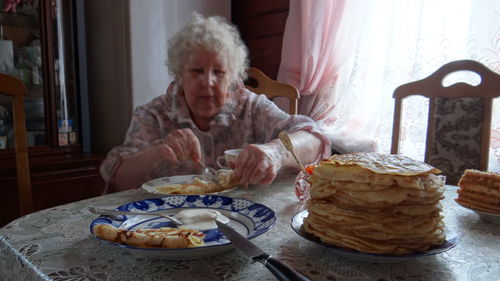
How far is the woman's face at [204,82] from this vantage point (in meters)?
1.34

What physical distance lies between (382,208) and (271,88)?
1434 mm

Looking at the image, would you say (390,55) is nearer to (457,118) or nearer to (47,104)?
(457,118)

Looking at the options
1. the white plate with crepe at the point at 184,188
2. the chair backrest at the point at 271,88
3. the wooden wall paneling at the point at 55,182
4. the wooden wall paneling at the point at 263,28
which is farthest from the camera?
the wooden wall paneling at the point at 263,28

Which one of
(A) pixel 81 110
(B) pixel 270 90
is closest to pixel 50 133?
(A) pixel 81 110

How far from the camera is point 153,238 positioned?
0.48 meters

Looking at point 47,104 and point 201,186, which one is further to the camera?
point 47,104

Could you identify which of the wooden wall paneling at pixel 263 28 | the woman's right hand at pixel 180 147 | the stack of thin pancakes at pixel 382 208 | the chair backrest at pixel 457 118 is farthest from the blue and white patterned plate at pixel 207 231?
the wooden wall paneling at pixel 263 28

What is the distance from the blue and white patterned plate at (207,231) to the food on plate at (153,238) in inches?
0.4

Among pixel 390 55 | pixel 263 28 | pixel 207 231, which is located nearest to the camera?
pixel 207 231

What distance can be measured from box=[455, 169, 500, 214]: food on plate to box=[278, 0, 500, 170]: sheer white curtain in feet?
3.15

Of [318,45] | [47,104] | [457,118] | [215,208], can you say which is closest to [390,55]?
[318,45]

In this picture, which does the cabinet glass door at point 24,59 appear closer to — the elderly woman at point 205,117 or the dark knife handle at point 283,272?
the elderly woman at point 205,117

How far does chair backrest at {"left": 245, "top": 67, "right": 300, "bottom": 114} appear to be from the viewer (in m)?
1.74

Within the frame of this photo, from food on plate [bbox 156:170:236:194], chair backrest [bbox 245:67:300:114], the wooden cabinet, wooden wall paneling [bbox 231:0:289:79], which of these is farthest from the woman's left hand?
wooden wall paneling [bbox 231:0:289:79]
